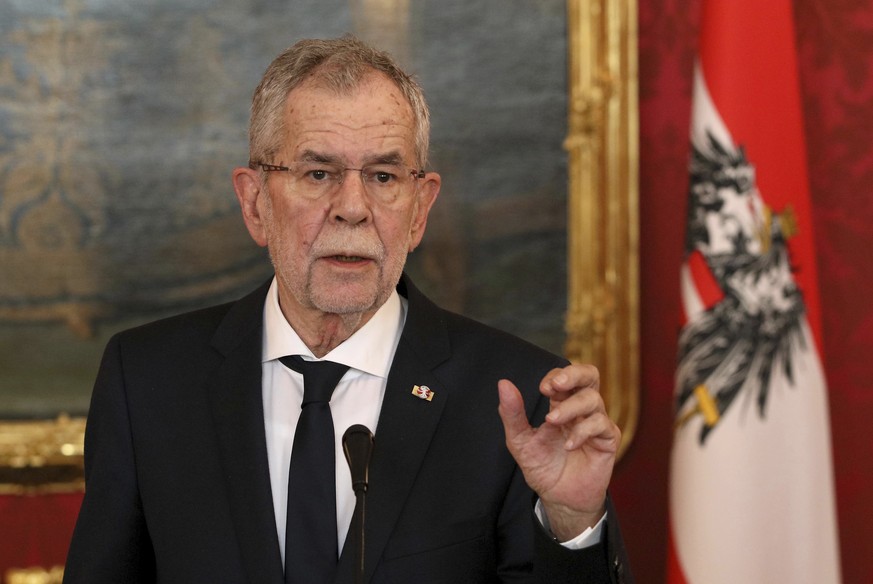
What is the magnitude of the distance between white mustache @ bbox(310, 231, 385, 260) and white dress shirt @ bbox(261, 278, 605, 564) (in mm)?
201

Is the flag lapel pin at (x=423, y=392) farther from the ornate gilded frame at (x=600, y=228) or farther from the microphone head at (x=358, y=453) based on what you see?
the ornate gilded frame at (x=600, y=228)

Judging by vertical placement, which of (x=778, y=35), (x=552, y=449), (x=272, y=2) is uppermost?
(x=272, y=2)

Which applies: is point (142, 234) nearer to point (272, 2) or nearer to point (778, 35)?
point (272, 2)

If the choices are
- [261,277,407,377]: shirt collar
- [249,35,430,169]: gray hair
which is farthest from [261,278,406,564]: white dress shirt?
[249,35,430,169]: gray hair

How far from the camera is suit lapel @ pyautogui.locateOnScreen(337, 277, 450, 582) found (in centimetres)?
195

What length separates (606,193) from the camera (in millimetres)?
3918

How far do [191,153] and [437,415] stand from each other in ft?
6.97

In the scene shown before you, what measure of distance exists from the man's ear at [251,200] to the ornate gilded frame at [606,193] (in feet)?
6.04

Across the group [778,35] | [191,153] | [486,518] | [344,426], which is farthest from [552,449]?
A: [191,153]

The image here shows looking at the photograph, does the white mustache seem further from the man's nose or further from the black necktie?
the black necktie

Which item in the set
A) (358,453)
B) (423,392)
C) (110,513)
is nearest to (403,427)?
(423,392)

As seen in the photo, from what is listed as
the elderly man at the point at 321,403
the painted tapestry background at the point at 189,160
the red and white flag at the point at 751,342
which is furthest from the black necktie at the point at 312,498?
the painted tapestry background at the point at 189,160

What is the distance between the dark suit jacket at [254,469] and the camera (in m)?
1.99

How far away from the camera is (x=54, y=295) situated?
386cm
